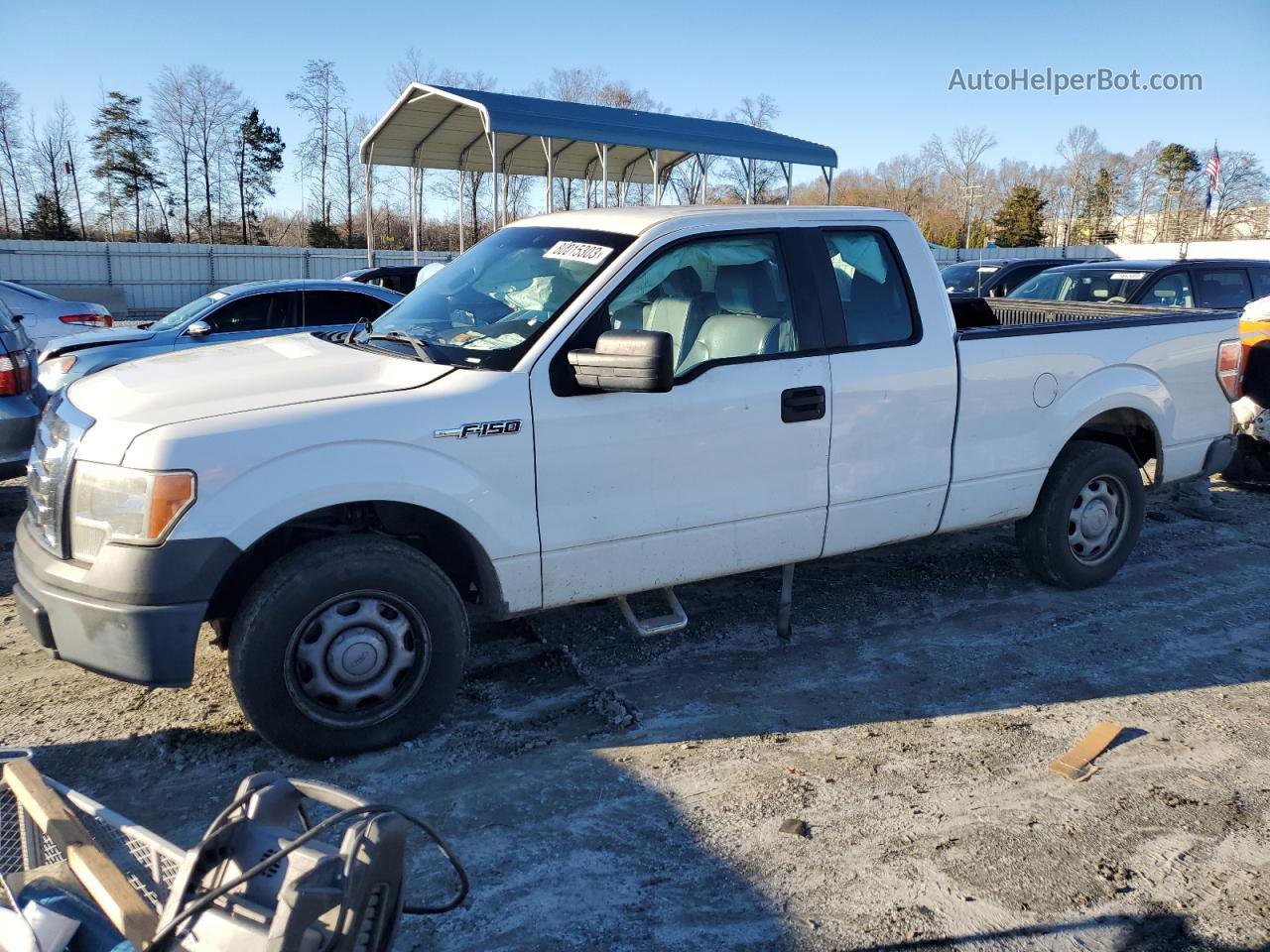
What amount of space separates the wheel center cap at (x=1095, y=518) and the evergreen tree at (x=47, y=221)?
39035 mm

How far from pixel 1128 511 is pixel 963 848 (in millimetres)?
3160

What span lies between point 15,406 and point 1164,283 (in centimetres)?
1061

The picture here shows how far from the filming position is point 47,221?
36.4m

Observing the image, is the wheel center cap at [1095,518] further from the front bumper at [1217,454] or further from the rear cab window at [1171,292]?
the rear cab window at [1171,292]

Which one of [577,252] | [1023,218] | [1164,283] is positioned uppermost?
[1023,218]

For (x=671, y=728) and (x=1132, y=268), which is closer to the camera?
(x=671, y=728)

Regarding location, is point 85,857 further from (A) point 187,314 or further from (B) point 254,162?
(B) point 254,162

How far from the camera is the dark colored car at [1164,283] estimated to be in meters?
10.8

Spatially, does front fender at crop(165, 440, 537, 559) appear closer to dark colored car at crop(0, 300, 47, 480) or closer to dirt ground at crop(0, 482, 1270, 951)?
dirt ground at crop(0, 482, 1270, 951)

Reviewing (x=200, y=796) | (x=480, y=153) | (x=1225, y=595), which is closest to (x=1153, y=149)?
(x=480, y=153)

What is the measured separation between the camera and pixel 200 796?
3.54 m

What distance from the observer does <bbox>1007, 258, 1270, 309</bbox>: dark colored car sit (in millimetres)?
10773

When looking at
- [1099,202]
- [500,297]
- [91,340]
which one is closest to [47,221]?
[91,340]

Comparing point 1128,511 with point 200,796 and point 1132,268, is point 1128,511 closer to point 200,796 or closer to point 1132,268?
point 200,796
